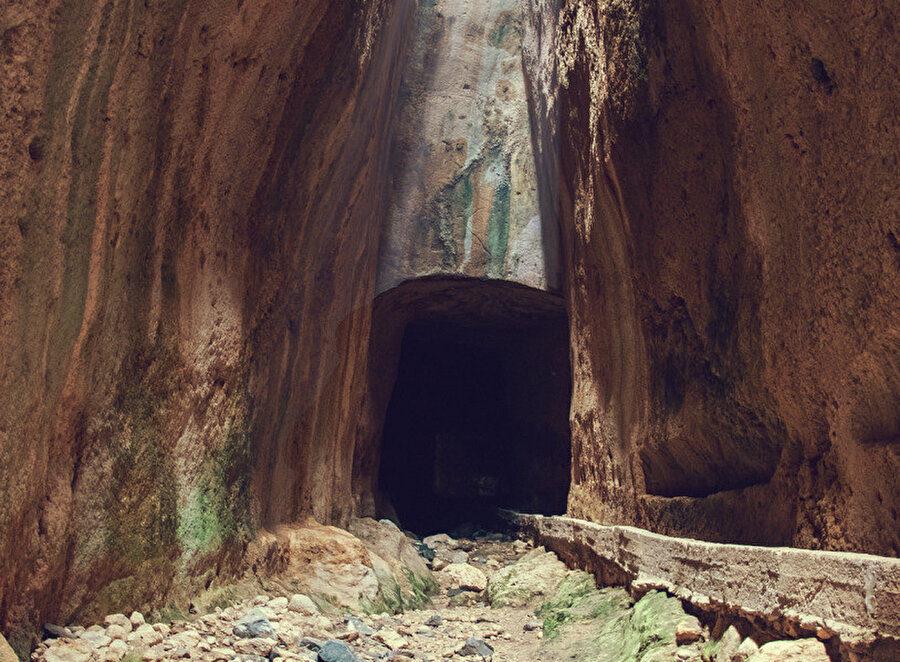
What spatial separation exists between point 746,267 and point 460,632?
269cm

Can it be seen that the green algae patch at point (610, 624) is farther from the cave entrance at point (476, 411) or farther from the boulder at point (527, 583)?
the cave entrance at point (476, 411)

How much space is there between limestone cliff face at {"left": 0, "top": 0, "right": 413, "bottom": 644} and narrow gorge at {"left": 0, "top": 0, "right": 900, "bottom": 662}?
2 cm

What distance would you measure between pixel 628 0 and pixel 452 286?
491 centimetres

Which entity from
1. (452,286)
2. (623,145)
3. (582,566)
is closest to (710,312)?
(623,145)

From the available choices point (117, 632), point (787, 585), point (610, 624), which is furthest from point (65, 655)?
point (610, 624)

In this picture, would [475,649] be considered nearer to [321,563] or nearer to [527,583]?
[321,563]

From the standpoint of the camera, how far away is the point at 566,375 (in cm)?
995

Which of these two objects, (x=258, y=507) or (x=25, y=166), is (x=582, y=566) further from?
(x=25, y=166)

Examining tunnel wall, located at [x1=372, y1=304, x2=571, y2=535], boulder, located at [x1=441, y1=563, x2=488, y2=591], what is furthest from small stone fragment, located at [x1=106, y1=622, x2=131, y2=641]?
tunnel wall, located at [x1=372, y1=304, x2=571, y2=535]

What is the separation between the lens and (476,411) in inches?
495

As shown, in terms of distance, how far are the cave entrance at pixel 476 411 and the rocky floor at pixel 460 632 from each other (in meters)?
4.32

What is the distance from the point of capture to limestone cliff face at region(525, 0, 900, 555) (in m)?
2.50

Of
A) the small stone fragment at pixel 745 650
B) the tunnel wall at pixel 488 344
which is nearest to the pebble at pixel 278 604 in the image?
the small stone fragment at pixel 745 650

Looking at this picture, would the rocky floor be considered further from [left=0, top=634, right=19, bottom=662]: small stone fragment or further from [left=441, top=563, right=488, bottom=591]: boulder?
[left=0, top=634, right=19, bottom=662]: small stone fragment
